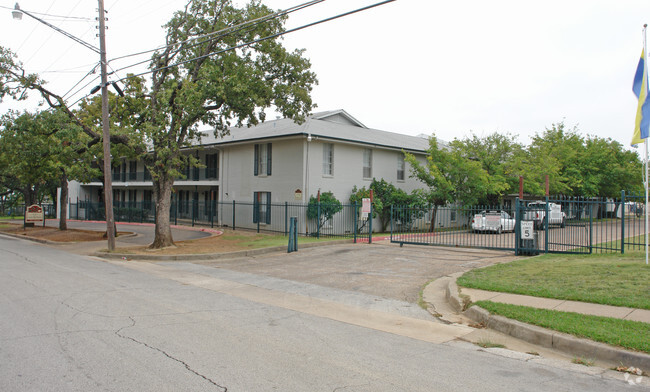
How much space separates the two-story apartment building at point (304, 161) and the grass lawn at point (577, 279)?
13.5 m

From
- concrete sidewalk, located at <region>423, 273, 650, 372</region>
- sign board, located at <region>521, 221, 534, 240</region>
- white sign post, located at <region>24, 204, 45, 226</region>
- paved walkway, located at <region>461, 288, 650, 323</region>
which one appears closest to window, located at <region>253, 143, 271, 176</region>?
sign board, located at <region>521, 221, 534, 240</region>

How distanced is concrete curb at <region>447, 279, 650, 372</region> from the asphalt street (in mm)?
534

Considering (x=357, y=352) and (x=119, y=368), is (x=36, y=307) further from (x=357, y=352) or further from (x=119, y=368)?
(x=357, y=352)

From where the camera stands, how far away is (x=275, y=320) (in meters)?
7.59

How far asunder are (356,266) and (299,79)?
28.2 ft

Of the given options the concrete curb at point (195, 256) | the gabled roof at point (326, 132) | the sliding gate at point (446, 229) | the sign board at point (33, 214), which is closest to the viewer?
the concrete curb at point (195, 256)

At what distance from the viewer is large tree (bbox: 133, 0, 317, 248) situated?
16.7m

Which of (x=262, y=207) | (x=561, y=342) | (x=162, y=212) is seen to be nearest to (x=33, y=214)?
(x=262, y=207)

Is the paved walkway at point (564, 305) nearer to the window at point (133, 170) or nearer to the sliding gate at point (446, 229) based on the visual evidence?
the sliding gate at point (446, 229)

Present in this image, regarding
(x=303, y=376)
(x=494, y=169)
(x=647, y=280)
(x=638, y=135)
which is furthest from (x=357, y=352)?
(x=494, y=169)

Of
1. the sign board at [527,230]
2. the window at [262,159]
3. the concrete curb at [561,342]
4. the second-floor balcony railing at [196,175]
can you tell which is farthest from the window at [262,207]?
the concrete curb at [561,342]

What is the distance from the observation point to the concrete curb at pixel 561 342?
544 cm

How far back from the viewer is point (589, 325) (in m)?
6.44

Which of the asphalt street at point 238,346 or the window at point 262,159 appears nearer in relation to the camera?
the asphalt street at point 238,346
